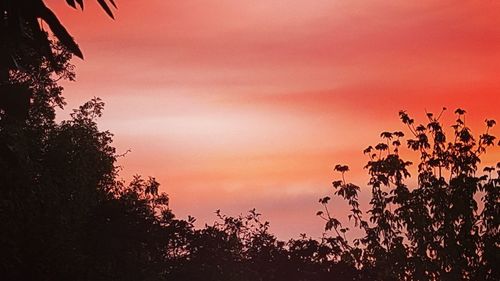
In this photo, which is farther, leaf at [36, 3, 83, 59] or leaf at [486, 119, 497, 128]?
leaf at [486, 119, 497, 128]

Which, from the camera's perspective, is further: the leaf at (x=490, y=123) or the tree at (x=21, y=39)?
the leaf at (x=490, y=123)

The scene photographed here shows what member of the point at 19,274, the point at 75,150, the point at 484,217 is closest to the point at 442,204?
the point at 484,217

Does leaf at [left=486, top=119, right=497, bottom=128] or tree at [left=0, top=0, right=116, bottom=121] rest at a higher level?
leaf at [left=486, top=119, right=497, bottom=128]

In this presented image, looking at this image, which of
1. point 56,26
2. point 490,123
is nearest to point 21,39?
point 56,26

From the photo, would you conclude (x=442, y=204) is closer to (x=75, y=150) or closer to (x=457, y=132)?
(x=457, y=132)

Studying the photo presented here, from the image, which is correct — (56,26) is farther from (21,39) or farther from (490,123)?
(490,123)

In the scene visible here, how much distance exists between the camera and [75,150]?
6012 centimetres

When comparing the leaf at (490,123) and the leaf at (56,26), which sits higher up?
the leaf at (490,123)

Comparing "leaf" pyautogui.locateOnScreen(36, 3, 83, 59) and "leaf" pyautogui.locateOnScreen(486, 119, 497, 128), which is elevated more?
"leaf" pyautogui.locateOnScreen(486, 119, 497, 128)

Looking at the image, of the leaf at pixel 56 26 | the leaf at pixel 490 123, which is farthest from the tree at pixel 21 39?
the leaf at pixel 490 123

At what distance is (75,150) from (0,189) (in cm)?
3160

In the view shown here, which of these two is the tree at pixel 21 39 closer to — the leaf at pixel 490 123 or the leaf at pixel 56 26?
the leaf at pixel 56 26

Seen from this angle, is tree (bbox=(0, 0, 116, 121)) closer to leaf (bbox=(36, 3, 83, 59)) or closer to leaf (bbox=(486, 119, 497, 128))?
leaf (bbox=(36, 3, 83, 59))

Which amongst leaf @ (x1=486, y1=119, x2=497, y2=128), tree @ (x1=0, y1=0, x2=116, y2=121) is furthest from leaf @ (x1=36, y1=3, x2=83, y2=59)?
leaf @ (x1=486, y1=119, x2=497, y2=128)
